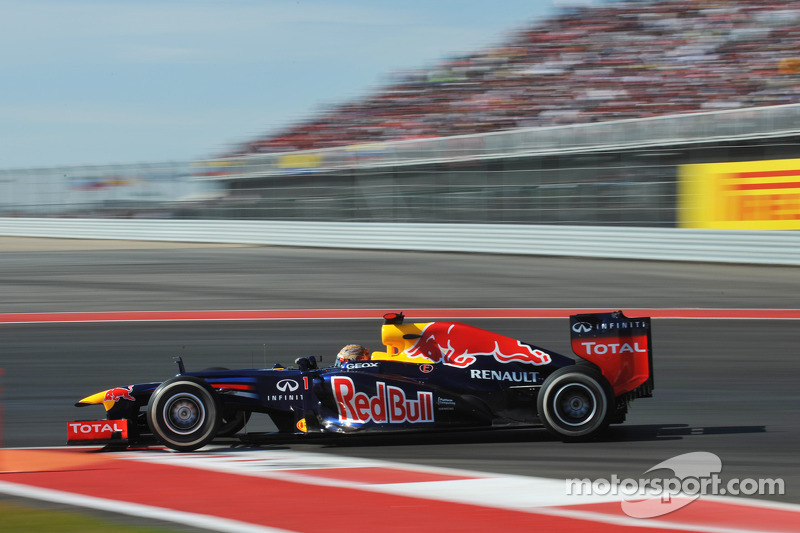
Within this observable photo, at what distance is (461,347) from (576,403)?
2.67 feet

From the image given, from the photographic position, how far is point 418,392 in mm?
5719

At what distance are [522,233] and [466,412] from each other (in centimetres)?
1301

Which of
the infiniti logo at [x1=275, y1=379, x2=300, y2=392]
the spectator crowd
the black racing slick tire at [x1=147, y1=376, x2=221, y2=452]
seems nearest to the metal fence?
the spectator crowd

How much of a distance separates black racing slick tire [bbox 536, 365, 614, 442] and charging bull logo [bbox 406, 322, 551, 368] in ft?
0.91

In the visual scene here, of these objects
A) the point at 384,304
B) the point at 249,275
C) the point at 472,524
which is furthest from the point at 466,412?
the point at 249,275

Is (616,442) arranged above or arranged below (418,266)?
below

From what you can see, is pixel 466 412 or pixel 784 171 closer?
pixel 466 412

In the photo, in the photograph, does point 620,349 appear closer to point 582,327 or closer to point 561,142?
point 582,327

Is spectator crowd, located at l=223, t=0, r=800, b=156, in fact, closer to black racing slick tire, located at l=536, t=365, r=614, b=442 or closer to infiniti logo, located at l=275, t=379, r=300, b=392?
black racing slick tire, located at l=536, t=365, r=614, b=442

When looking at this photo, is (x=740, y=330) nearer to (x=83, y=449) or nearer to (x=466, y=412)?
(x=466, y=412)

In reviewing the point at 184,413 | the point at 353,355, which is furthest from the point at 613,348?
the point at 184,413

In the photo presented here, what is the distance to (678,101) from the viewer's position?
60.8ft

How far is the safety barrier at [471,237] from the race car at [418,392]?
10.8 meters

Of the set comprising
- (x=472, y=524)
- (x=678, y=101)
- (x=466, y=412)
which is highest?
(x=678, y=101)
